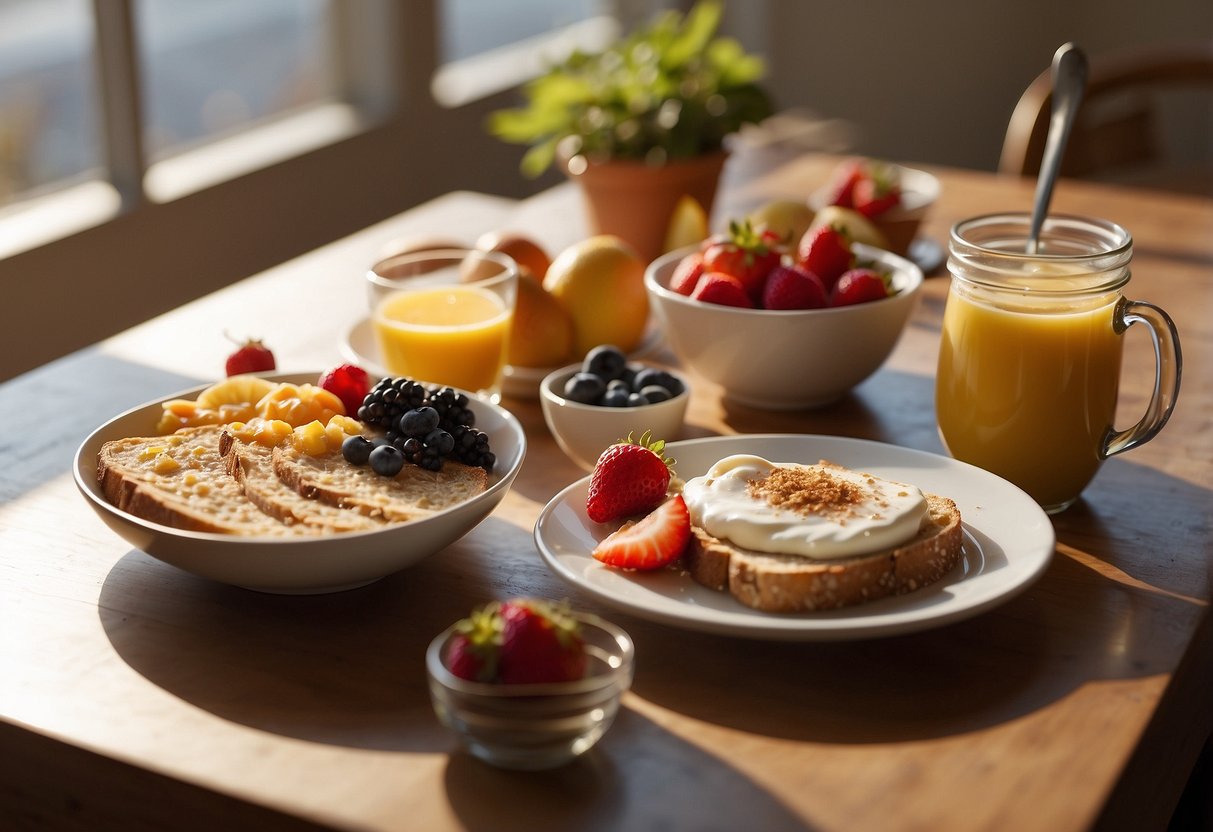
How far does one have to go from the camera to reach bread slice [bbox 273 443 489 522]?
1010mm

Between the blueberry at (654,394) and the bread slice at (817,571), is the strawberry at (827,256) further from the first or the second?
the bread slice at (817,571)

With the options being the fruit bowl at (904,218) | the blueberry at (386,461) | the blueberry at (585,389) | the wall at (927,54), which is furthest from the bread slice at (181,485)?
the wall at (927,54)

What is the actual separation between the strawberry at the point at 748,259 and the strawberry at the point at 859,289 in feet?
0.25

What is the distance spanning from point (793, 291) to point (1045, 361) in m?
0.31

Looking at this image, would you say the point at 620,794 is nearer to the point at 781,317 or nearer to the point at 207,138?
the point at 781,317

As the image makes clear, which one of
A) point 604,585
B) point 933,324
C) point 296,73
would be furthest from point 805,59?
point 604,585

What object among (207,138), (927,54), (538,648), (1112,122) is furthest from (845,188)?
(927,54)

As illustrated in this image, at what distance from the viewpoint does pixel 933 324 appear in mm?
1681

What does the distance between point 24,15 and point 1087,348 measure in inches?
91.8

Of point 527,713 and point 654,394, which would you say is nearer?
point 527,713

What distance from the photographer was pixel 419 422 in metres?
1.10

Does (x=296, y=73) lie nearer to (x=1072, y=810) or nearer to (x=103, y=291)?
(x=103, y=291)

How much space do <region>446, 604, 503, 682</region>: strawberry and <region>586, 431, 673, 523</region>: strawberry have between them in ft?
0.85

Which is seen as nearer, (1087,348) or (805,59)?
(1087,348)
